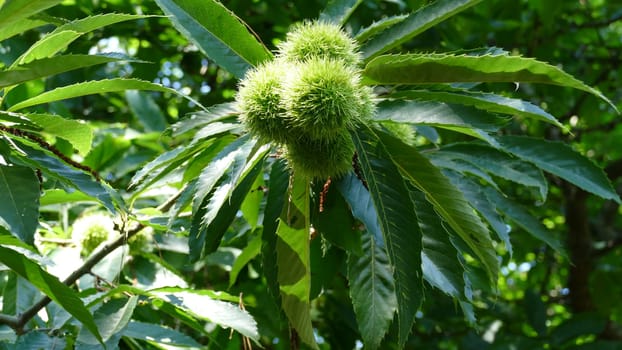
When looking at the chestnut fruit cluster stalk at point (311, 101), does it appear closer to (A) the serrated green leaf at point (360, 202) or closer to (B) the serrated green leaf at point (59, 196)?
(A) the serrated green leaf at point (360, 202)

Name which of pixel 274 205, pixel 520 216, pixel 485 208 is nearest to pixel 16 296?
pixel 274 205

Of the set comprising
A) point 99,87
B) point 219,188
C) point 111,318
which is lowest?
point 111,318

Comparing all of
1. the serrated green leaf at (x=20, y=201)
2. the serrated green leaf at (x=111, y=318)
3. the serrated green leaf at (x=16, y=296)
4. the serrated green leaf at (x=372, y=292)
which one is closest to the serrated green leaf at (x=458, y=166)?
the serrated green leaf at (x=372, y=292)

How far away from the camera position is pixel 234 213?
146 cm

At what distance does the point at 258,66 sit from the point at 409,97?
0.94ft

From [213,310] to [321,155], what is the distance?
404mm

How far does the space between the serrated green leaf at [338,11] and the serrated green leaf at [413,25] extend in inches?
5.3

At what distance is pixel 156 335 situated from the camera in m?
1.49

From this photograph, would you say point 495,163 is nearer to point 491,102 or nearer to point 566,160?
point 566,160

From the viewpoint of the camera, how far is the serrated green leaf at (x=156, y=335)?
1.47 metres

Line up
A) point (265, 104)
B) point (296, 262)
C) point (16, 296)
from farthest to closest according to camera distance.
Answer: point (16, 296) → point (296, 262) → point (265, 104)

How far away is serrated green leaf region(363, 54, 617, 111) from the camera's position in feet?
3.54

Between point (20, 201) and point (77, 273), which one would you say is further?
point (77, 273)

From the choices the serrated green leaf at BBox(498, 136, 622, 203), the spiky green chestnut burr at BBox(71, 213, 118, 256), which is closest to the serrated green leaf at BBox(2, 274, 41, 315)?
the spiky green chestnut burr at BBox(71, 213, 118, 256)
